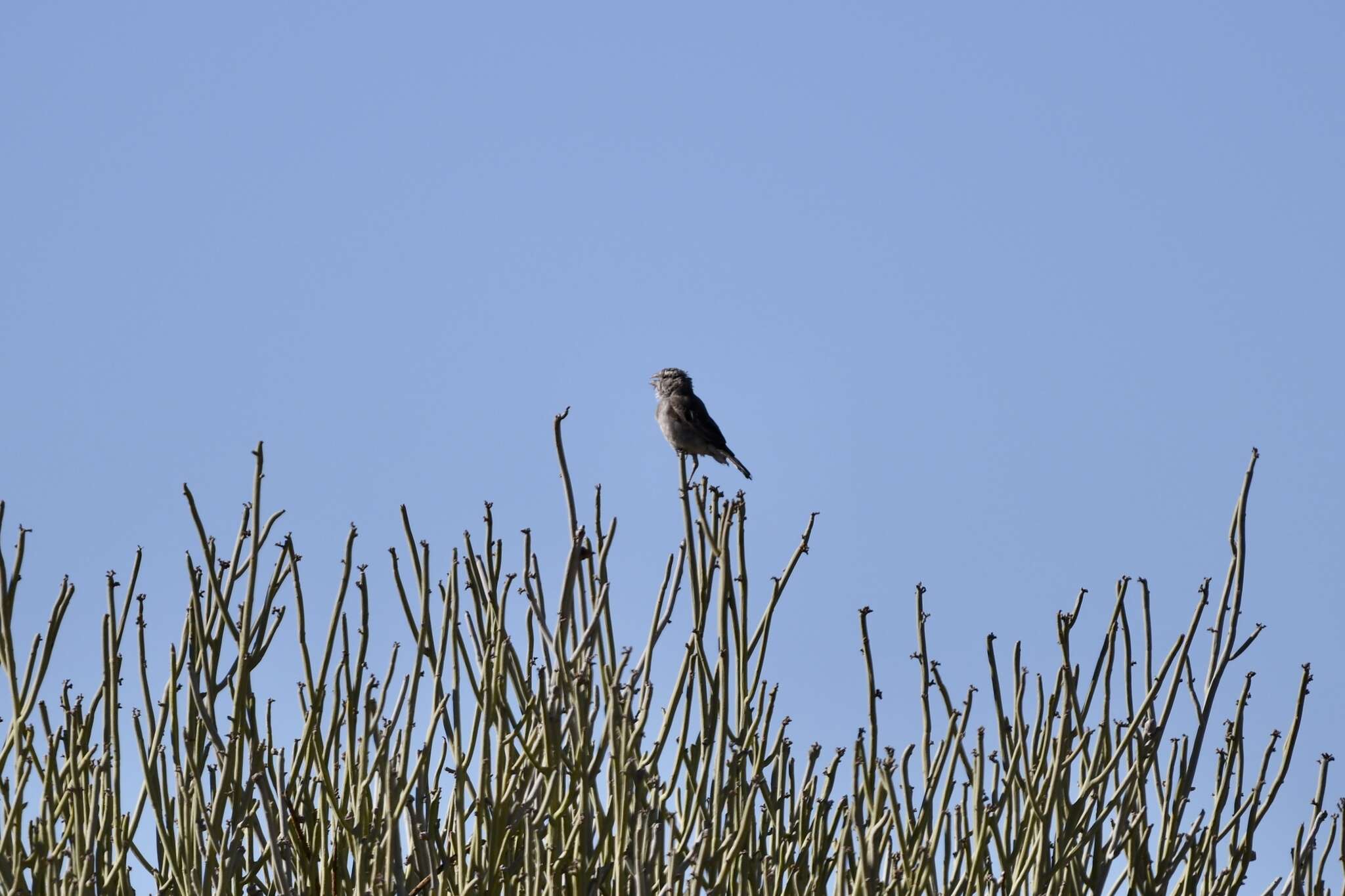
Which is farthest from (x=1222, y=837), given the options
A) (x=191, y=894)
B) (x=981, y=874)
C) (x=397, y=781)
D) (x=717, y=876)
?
(x=191, y=894)

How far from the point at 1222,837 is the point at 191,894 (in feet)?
8.55

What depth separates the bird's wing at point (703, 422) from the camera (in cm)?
1022

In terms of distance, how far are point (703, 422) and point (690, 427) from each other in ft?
0.34

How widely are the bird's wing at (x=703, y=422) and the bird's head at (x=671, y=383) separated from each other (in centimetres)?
18

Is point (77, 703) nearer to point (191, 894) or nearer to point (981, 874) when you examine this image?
point (191, 894)

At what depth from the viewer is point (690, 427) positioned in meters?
10.2

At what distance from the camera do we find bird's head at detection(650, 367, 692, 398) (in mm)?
10539

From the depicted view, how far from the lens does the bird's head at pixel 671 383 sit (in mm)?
10539

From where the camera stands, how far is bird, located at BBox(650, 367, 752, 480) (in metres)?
10.2

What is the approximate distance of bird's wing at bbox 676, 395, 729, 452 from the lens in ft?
33.5

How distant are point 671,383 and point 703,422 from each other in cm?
47

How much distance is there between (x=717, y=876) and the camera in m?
4.13

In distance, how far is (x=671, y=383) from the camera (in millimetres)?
10594

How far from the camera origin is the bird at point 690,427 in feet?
33.5
